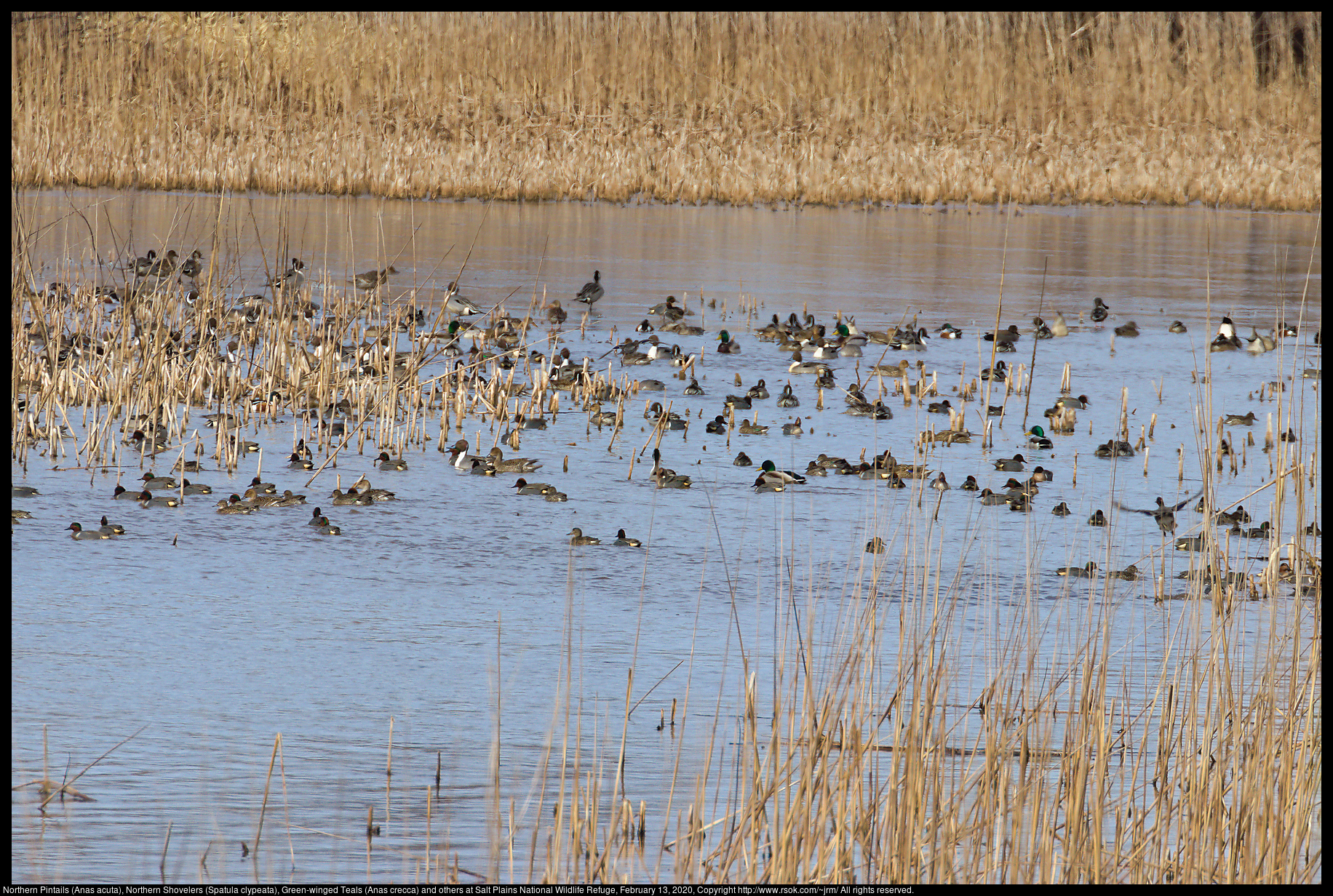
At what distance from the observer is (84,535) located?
6.52 m

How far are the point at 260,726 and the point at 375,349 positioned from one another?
5.54 meters

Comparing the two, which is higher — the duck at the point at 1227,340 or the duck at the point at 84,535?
the duck at the point at 1227,340

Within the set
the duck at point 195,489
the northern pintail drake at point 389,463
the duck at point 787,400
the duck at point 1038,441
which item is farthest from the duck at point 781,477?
the duck at point 195,489

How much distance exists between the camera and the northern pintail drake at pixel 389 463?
8125 mm

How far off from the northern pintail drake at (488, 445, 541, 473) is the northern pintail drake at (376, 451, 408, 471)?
1.48 ft

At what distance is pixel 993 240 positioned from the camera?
20.3 metres

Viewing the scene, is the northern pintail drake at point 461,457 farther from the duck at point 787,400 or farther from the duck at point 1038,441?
the duck at point 1038,441

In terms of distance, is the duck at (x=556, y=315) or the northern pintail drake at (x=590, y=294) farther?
the northern pintail drake at (x=590, y=294)

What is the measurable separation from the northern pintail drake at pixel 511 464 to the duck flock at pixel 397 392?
14 mm

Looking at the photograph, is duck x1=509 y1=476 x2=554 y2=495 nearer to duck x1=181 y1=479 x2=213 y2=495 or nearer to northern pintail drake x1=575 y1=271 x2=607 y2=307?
duck x1=181 y1=479 x2=213 y2=495

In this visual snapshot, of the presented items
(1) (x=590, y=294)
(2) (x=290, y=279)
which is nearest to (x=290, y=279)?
(2) (x=290, y=279)

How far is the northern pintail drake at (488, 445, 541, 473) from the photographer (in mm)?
8141

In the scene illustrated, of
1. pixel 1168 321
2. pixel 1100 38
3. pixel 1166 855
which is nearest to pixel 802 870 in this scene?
pixel 1166 855
